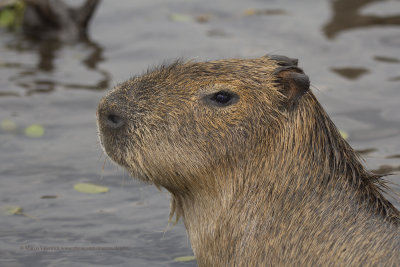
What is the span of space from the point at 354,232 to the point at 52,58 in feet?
18.6

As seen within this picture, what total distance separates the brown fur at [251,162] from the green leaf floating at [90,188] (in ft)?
6.66

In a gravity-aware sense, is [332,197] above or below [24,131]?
above

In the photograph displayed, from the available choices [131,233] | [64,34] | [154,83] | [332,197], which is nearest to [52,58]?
[64,34]

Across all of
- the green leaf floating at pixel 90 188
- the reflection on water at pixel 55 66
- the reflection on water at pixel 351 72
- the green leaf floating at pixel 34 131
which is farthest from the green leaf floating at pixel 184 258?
the reflection on water at pixel 351 72

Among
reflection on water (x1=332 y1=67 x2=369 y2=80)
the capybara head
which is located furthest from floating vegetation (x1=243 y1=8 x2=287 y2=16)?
the capybara head

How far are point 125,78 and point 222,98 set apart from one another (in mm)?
4177

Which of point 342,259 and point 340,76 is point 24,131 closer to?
point 340,76

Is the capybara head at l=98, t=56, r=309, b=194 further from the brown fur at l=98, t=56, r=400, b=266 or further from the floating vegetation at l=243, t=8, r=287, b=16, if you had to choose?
the floating vegetation at l=243, t=8, r=287, b=16

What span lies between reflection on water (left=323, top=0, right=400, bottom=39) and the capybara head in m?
5.34

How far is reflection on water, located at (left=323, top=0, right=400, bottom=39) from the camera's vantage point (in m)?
9.90

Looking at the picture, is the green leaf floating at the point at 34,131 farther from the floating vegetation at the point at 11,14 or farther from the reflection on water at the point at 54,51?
the floating vegetation at the point at 11,14

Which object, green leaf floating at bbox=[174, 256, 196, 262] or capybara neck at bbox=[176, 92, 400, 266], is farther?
green leaf floating at bbox=[174, 256, 196, 262]

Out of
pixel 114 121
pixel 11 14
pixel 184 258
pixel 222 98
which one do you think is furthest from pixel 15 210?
pixel 11 14

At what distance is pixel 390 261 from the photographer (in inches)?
165
